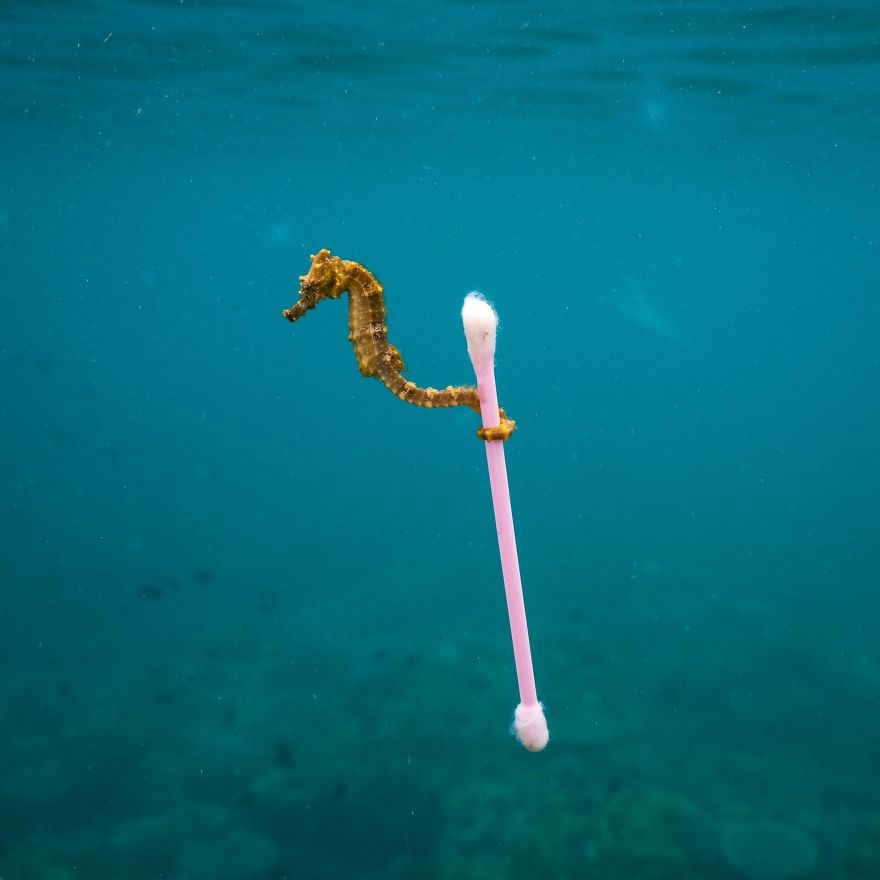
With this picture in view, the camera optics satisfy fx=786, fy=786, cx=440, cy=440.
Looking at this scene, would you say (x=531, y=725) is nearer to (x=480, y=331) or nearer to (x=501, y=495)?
(x=501, y=495)

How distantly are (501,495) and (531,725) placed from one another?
74 cm

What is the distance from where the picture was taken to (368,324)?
7.72 ft

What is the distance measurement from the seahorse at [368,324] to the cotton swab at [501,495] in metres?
0.35

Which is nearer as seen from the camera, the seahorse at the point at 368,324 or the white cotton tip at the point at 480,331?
the white cotton tip at the point at 480,331

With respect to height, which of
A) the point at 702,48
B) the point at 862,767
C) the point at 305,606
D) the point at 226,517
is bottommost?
the point at 226,517

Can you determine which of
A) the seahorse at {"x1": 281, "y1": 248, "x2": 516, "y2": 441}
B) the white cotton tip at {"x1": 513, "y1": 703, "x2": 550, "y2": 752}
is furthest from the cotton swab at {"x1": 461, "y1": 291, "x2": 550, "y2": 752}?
the seahorse at {"x1": 281, "y1": 248, "x2": 516, "y2": 441}

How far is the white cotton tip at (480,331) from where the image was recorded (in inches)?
71.5

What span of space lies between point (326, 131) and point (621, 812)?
1525 cm

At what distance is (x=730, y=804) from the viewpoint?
734cm

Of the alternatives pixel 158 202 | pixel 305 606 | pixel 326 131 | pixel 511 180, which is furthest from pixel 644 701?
pixel 158 202

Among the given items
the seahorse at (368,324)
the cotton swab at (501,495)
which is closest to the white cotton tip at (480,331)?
the cotton swab at (501,495)

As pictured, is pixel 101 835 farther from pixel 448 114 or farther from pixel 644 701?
pixel 448 114

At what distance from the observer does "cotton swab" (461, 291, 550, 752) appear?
1828mm

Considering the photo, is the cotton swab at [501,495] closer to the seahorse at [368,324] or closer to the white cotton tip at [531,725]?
the white cotton tip at [531,725]
